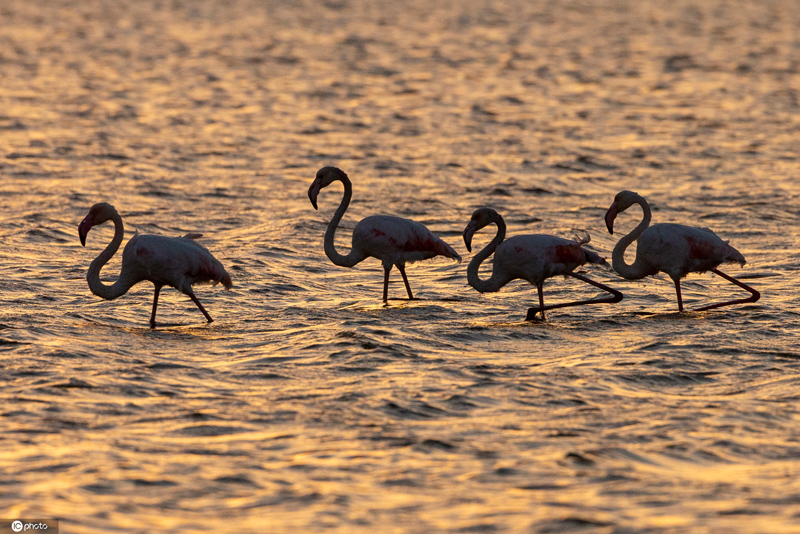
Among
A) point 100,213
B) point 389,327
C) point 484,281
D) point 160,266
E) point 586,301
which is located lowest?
point 389,327

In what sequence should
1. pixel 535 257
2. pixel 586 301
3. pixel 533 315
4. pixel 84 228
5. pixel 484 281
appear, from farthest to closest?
pixel 586 301 → pixel 484 281 → pixel 533 315 → pixel 535 257 → pixel 84 228

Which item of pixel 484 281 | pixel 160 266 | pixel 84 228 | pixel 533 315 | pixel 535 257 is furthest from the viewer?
pixel 484 281

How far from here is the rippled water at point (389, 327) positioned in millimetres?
6660

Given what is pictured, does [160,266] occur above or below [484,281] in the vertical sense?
above

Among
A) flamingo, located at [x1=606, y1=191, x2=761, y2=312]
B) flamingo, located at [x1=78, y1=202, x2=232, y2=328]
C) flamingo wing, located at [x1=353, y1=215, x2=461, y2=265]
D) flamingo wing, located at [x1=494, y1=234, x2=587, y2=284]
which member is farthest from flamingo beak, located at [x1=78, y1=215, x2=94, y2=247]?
flamingo, located at [x1=606, y1=191, x2=761, y2=312]

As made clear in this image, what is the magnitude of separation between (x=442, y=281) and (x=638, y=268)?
2.50 m

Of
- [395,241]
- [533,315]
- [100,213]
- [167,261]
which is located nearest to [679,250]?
[533,315]

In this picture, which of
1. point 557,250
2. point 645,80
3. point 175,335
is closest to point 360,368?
point 175,335

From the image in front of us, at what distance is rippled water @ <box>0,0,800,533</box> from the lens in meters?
6.66

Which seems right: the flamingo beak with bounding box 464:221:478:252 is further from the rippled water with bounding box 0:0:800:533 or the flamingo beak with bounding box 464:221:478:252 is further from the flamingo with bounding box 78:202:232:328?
the flamingo with bounding box 78:202:232:328

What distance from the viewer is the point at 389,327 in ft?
34.4

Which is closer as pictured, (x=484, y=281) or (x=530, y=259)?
(x=530, y=259)

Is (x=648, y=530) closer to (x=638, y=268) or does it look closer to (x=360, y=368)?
(x=360, y=368)

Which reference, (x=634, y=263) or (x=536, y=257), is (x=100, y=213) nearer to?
(x=536, y=257)
